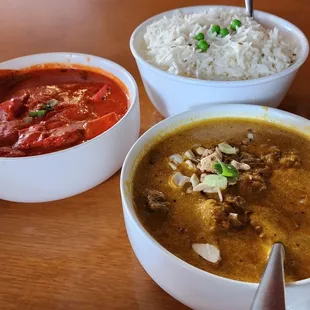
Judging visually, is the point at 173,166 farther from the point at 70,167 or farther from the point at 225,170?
the point at 70,167

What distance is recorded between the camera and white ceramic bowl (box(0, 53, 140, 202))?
46.6 inches

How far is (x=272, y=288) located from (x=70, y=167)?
2.09ft

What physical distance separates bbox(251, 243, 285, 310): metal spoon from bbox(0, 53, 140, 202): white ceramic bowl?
0.56 meters

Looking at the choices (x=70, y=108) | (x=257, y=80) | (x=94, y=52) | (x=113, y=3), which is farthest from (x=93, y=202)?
(x=113, y=3)

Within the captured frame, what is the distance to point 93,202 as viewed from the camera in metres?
1.32

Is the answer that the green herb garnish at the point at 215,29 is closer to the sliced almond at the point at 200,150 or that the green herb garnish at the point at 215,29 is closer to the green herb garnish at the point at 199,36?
the green herb garnish at the point at 199,36

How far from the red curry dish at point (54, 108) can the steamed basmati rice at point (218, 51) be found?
A: 0.65 ft

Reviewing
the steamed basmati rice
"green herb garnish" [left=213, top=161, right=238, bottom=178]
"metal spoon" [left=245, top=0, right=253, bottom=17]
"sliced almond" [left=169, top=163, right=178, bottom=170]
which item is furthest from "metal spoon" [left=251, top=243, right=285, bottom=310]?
"metal spoon" [left=245, top=0, right=253, bottom=17]

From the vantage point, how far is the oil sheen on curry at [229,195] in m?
0.98

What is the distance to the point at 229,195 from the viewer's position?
111 centimetres

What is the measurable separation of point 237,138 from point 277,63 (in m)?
0.34

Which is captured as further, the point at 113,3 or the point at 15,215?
the point at 113,3

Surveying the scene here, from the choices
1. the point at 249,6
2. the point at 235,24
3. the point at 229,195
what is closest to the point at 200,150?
the point at 229,195

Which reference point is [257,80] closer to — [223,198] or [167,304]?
[223,198]
